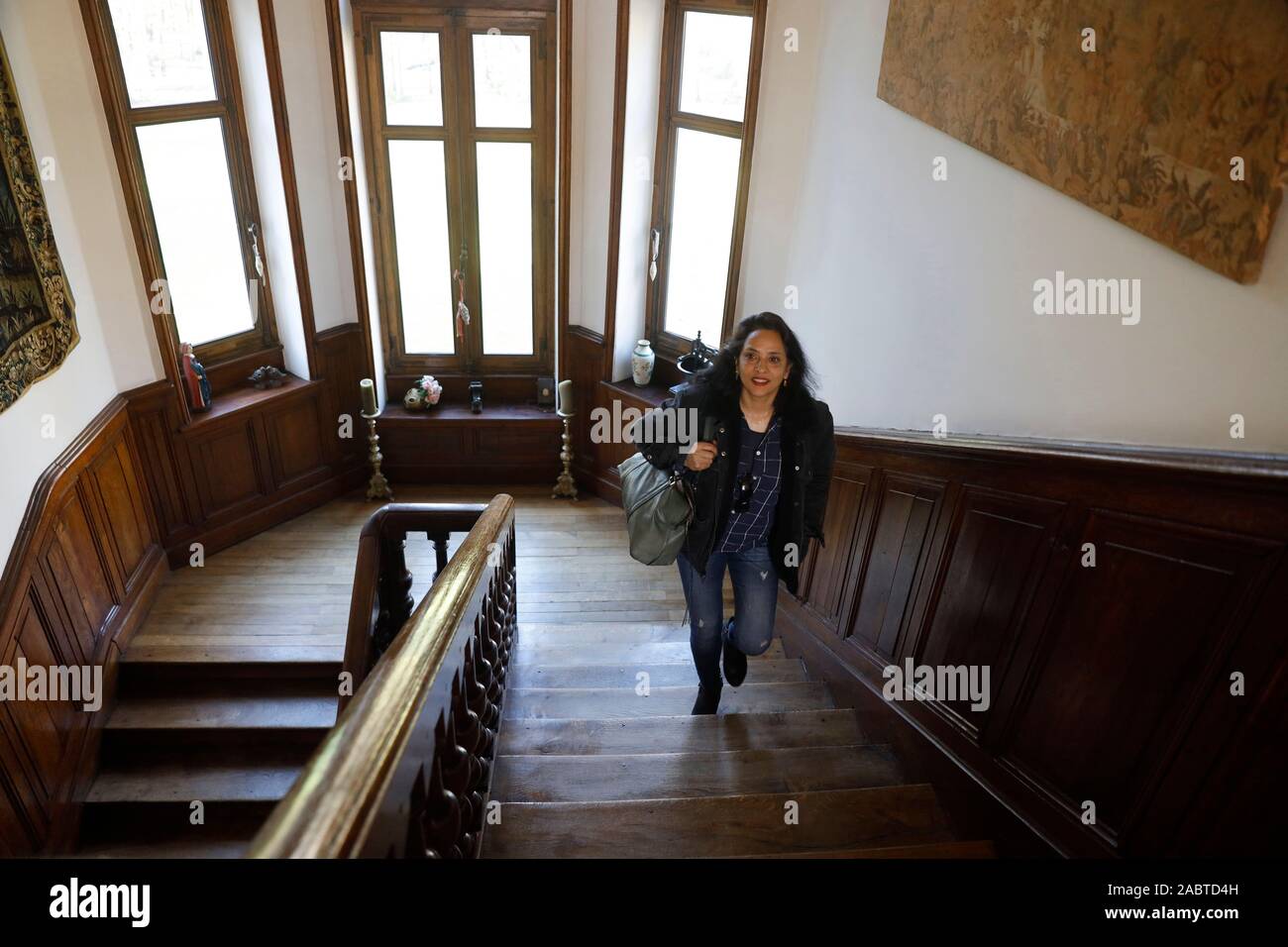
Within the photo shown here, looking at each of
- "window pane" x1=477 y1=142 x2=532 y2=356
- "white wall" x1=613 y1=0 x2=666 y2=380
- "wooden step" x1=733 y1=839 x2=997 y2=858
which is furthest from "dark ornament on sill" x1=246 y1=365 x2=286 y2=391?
"wooden step" x1=733 y1=839 x2=997 y2=858

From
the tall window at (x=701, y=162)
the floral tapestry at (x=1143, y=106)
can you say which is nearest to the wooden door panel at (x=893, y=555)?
the floral tapestry at (x=1143, y=106)

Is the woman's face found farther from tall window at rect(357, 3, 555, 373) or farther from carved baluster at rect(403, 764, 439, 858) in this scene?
tall window at rect(357, 3, 555, 373)

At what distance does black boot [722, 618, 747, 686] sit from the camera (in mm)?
2971

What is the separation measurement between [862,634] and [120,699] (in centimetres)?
350

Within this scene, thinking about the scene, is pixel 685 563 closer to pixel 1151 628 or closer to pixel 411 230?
pixel 1151 628

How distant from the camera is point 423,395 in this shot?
18.6 ft

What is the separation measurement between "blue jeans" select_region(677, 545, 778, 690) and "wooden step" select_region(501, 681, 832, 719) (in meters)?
0.30

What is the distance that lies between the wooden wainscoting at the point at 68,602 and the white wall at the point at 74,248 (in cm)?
12

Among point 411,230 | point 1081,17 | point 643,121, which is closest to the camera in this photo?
point 1081,17

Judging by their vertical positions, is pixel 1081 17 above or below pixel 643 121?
above

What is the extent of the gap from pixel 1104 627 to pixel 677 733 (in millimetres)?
1377

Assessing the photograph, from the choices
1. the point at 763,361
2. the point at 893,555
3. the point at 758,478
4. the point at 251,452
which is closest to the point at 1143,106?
the point at 763,361

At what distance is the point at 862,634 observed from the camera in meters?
3.10
